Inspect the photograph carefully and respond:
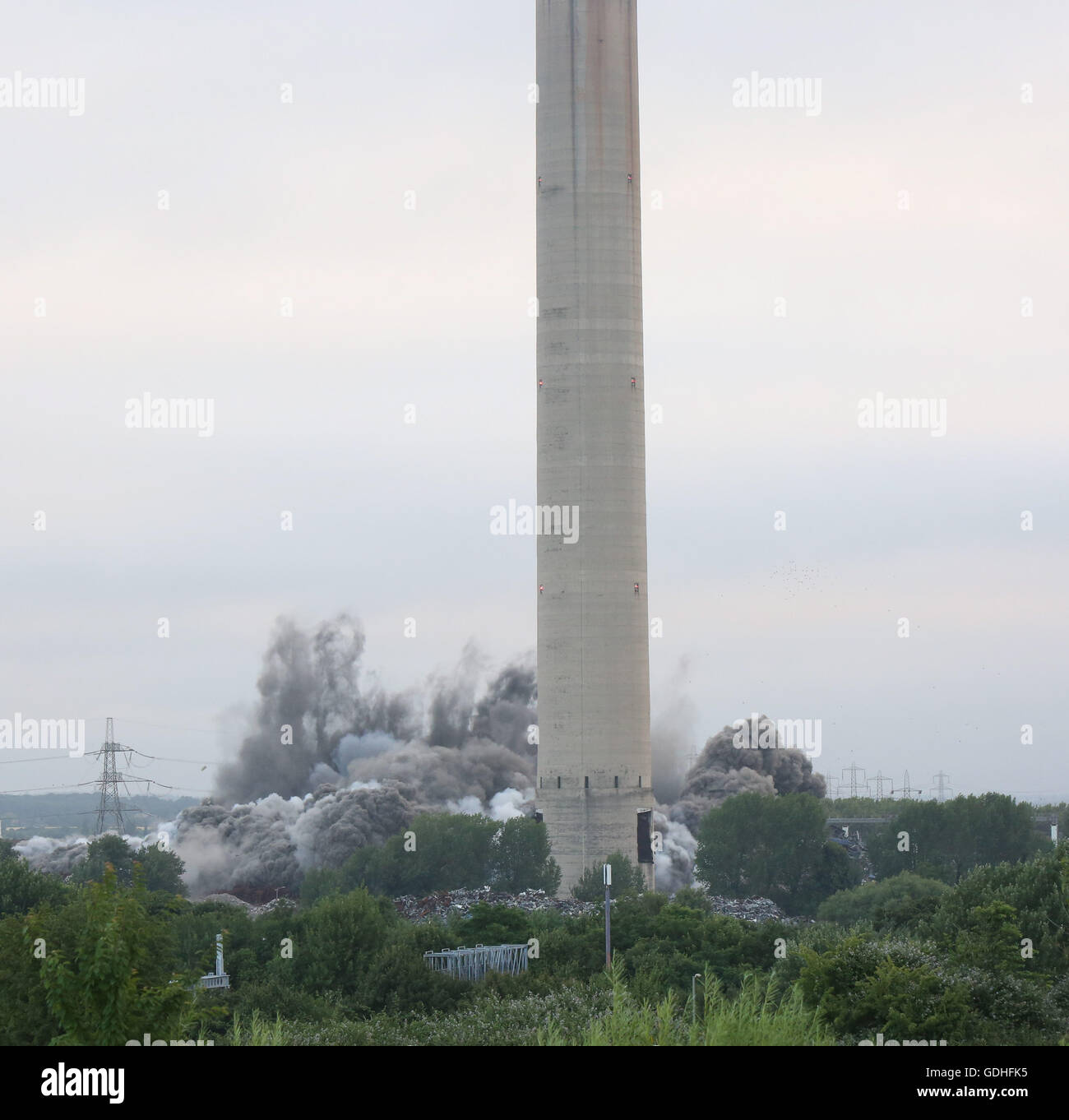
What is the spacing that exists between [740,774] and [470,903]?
48563 millimetres

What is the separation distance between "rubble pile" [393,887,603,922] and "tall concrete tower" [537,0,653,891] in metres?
3.24

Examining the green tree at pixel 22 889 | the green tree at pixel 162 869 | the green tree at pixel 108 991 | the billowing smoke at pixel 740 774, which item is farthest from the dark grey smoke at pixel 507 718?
the green tree at pixel 108 991

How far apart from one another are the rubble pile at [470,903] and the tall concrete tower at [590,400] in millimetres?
3243

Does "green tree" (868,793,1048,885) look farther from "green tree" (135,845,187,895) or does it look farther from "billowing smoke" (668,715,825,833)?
"green tree" (135,845,187,895)

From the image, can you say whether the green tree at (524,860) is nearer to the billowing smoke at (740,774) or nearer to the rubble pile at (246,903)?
the rubble pile at (246,903)

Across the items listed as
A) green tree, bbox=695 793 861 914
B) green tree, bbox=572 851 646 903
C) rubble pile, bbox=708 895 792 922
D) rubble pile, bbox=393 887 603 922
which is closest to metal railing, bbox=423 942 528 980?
rubble pile, bbox=393 887 603 922

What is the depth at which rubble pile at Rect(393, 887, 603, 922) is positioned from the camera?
10744 cm

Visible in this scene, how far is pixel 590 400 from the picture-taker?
109188mm

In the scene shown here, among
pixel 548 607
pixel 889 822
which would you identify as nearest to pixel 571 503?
pixel 548 607
